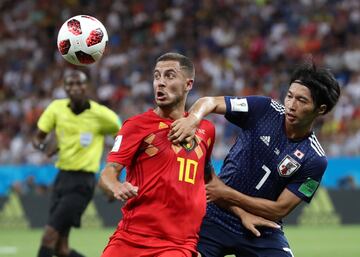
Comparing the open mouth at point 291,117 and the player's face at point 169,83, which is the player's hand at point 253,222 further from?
the player's face at point 169,83

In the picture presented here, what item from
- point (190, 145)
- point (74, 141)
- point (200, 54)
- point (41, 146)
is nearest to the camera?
point (190, 145)

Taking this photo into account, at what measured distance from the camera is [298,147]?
691cm

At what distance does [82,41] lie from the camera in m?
8.14

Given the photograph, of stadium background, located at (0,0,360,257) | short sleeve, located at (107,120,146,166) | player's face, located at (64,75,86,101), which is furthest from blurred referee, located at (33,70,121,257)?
short sleeve, located at (107,120,146,166)

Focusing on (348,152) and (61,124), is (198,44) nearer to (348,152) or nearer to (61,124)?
(348,152)

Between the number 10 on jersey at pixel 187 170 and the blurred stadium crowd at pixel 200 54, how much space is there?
485 inches

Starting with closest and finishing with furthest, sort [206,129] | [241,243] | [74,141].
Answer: [206,129] → [241,243] → [74,141]

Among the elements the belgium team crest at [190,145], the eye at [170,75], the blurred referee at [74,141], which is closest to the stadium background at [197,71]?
the blurred referee at [74,141]

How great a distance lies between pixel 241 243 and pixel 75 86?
179 inches

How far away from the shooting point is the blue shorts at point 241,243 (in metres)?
6.96

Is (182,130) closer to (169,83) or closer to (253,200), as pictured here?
(169,83)

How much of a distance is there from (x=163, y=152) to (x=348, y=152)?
12.6 metres

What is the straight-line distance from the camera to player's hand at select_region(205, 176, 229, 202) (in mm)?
6734

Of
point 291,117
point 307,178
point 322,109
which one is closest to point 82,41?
point 291,117
